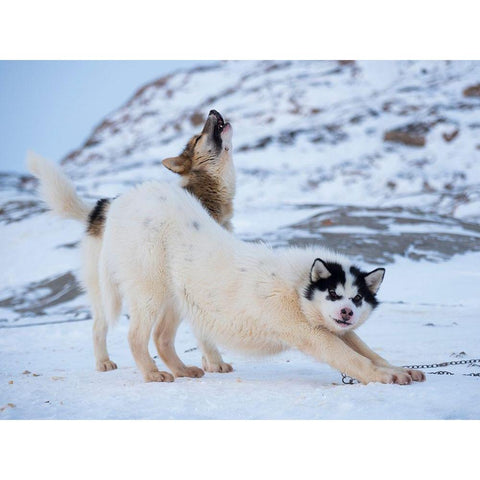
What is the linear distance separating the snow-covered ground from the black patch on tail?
1246mm

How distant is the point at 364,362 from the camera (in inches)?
172

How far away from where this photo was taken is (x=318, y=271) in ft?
14.5

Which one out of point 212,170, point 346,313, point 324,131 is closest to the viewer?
point 346,313

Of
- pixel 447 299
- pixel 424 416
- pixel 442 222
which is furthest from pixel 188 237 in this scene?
pixel 442 222

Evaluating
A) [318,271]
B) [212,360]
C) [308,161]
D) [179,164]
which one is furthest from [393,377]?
[308,161]

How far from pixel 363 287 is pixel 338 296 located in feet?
0.79

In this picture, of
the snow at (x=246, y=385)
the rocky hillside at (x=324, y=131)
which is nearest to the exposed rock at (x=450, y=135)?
the rocky hillside at (x=324, y=131)

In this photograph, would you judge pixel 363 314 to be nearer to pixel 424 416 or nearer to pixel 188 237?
pixel 424 416

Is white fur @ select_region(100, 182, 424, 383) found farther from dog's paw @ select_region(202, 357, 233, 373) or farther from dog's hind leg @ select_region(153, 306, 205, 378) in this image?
dog's paw @ select_region(202, 357, 233, 373)

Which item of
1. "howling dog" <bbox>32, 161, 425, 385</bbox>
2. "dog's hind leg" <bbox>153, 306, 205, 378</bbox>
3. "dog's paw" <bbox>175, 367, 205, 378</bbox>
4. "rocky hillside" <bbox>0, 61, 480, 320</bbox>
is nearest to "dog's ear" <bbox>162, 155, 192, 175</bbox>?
"howling dog" <bbox>32, 161, 425, 385</bbox>

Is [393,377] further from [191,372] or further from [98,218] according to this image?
[98,218]

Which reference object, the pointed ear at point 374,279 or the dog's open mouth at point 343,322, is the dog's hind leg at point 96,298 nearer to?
the dog's open mouth at point 343,322

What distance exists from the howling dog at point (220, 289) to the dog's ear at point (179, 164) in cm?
114
